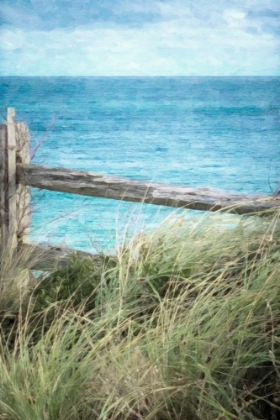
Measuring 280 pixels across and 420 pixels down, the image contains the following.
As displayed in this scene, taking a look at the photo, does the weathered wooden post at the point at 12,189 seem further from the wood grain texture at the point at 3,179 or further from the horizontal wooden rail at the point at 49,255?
the horizontal wooden rail at the point at 49,255

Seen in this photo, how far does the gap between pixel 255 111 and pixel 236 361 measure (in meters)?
4.19

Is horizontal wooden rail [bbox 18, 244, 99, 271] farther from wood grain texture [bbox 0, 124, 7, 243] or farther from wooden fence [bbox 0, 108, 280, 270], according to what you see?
wood grain texture [bbox 0, 124, 7, 243]

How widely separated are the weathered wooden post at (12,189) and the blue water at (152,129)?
1.41 m

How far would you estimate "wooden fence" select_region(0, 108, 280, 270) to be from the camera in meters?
3.14

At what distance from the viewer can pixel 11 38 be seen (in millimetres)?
5762

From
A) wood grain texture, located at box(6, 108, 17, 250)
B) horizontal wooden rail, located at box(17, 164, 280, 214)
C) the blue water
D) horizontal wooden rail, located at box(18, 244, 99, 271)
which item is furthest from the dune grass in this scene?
the blue water

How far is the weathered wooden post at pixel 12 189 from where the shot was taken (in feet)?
12.0

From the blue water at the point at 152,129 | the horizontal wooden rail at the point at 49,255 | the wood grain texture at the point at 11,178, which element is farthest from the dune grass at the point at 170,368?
the blue water at the point at 152,129

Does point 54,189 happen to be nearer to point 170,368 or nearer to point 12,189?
point 12,189

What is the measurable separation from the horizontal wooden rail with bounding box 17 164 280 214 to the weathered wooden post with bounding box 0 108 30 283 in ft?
0.19

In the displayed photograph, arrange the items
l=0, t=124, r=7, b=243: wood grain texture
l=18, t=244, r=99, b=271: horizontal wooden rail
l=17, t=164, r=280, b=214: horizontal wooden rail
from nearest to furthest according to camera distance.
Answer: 1. l=17, t=164, r=280, b=214: horizontal wooden rail
2. l=18, t=244, r=99, b=271: horizontal wooden rail
3. l=0, t=124, r=7, b=243: wood grain texture

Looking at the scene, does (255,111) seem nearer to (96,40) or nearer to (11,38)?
(96,40)

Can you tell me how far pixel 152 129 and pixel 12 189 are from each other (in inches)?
141

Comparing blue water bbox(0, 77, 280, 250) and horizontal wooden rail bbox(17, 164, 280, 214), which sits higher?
horizontal wooden rail bbox(17, 164, 280, 214)
